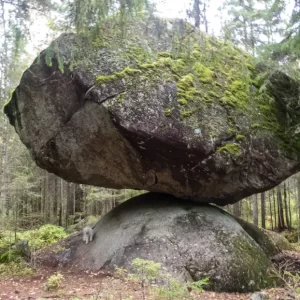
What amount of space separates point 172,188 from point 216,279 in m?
2.49

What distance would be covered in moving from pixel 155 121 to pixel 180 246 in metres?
2.99

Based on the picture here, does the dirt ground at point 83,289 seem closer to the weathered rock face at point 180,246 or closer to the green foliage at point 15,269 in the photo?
the green foliage at point 15,269

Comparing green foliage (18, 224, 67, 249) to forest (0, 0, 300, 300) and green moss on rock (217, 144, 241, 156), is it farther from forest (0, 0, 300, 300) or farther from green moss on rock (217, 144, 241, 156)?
green moss on rock (217, 144, 241, 156)

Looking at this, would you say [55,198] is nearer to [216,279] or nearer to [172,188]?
[172,188]

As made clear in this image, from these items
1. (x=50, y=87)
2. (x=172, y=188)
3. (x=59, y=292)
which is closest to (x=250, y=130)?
(x=172, y=188)

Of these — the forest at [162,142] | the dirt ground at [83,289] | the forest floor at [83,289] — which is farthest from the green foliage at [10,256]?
the forest floor at [83,289]

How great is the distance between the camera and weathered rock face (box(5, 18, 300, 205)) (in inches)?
300

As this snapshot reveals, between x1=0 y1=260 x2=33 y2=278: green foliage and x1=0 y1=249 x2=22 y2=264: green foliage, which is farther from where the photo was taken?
x1=0 y1=249 x2=22 y2=264: green foliage

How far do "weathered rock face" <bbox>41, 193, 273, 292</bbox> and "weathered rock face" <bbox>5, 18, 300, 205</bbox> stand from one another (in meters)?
0.73

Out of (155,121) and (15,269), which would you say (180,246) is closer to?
(155,121)

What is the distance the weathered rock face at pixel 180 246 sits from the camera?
7344 millimetres

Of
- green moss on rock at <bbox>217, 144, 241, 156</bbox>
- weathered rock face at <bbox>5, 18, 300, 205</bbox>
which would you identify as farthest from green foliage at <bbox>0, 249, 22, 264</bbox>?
green moss on rock at <bbox>217, 144, 241, 156</bbox>

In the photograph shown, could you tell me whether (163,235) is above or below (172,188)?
below

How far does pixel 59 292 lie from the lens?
19.4ft
